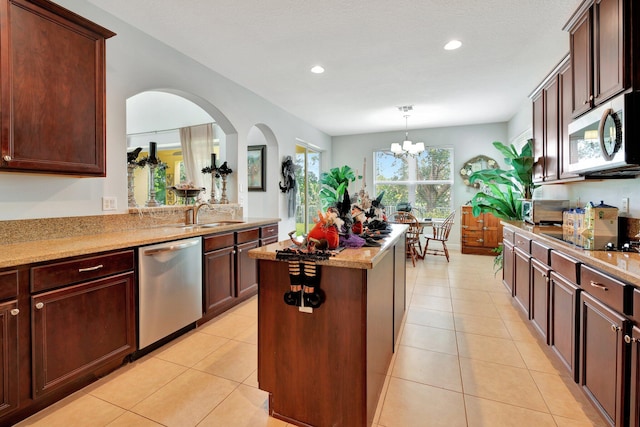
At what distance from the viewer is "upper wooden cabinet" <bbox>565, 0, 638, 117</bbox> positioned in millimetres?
1658

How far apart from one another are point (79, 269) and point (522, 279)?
11.8 feet

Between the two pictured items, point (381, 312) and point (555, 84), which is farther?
point (555, 84)

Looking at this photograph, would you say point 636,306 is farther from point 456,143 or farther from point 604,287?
point 456,143

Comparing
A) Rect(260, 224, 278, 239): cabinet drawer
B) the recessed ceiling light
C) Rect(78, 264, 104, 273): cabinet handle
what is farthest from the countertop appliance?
Rect(78, 264, 104, 273): cabinet handle

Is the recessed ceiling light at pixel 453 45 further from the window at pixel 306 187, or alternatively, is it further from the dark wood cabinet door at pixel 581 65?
the window at pixel 306 187

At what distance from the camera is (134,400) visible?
1.80 m

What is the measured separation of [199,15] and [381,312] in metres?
2.73

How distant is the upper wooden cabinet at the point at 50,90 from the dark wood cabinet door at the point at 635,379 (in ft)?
10.5

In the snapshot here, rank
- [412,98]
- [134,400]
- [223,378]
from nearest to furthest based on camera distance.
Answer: [134,400]
[223,378]
[412,98]

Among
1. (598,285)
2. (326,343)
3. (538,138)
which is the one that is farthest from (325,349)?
(538,138)

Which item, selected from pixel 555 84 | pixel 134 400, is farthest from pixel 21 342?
pixel 555 84

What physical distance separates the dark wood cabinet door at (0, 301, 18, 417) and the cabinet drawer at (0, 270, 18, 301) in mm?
39

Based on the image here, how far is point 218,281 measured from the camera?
2.94 metres

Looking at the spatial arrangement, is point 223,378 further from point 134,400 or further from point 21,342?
point 21,342
